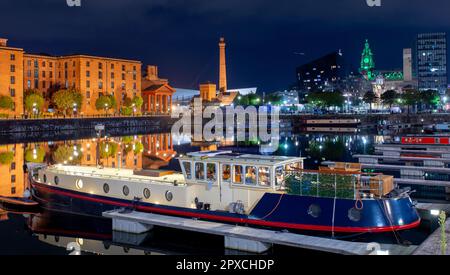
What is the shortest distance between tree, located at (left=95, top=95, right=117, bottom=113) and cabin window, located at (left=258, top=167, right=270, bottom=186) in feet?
286

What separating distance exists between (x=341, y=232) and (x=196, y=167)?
6.05 metres

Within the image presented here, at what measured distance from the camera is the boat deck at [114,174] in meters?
21.0

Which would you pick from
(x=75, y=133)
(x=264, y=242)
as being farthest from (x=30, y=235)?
(x=75, y=133)

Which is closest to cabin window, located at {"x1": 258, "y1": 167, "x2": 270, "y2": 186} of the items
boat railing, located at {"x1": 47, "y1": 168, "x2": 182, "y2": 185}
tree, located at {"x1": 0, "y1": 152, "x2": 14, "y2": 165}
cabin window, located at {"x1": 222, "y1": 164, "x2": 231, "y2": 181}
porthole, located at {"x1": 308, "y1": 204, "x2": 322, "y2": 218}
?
cabin window, located at {"x1": 222, "y1": 164, "x2": 231, "y2": 181}

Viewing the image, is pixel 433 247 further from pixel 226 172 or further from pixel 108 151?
pixel 108 151

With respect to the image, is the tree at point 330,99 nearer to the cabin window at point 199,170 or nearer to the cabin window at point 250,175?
the cabin window at point 199,170

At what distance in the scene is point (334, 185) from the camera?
16.6m

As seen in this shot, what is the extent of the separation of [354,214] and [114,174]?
1211 cm

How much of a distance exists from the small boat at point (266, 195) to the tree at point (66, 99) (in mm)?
76349

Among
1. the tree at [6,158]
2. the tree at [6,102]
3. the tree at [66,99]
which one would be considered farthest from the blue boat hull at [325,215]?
the tree at [66,99]

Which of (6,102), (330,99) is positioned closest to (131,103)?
(6,102)
